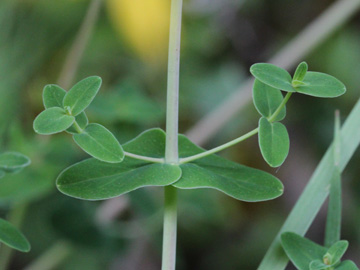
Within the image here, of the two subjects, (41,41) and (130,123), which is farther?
(130,123)

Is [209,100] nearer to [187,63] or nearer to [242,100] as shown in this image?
[187,63]

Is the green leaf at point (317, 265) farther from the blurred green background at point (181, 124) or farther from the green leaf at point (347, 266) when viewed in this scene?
the blurred green background at point (181, 124)

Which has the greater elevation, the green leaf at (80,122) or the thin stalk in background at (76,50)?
the thin stalk in background at (76,50)

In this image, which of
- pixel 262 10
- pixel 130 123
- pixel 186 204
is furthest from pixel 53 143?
pixel 262 10

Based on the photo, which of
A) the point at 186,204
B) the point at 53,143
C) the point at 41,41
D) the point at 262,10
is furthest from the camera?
the point at 262,10

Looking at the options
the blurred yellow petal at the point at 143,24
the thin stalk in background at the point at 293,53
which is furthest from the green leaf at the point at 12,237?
the blurred yellow petal at the point at 143,24

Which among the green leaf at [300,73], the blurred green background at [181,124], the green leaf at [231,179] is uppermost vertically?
the blurred green background at [181,124]
